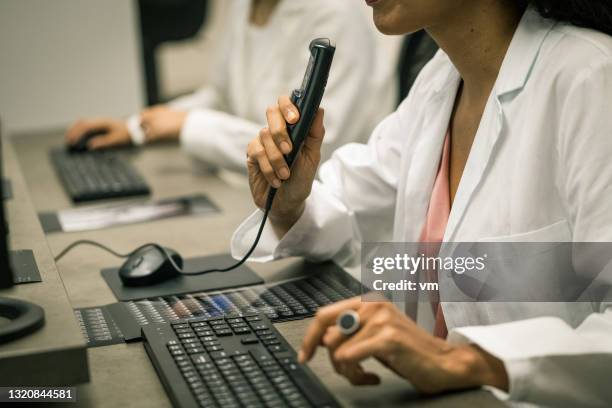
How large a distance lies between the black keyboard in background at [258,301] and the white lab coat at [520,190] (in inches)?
3.9

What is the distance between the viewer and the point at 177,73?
5.85 m

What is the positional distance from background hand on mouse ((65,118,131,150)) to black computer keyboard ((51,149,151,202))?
0.10 feet

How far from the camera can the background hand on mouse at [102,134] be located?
2.14 m

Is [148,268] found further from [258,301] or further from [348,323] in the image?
[348,323]

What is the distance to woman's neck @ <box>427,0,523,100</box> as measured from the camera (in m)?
1.20

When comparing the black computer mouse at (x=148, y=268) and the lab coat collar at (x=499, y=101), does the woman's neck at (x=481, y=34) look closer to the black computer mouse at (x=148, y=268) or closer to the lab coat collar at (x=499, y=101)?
the lab coat collar at (x=499, y=101)

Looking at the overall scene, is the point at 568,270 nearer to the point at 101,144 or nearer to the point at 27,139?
the point at 101,144

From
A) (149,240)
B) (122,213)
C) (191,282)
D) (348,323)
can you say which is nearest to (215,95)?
(122,213)

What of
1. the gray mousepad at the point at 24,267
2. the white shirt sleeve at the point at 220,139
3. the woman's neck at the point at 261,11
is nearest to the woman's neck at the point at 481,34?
the gray mousepad at the point at 24,267

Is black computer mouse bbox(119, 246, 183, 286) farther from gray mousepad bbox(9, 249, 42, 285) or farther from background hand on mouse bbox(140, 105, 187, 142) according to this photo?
background hand on mouse bbox(140, 105, 187, 142)

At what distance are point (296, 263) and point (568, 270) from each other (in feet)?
1.46

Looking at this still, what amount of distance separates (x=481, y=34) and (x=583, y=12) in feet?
0.51

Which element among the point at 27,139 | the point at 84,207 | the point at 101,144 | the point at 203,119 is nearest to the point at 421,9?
the point at 84,207

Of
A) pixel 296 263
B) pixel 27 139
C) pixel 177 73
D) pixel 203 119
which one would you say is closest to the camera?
pixel 296 263
